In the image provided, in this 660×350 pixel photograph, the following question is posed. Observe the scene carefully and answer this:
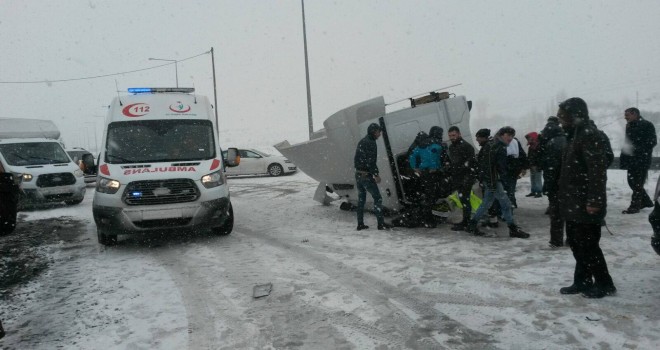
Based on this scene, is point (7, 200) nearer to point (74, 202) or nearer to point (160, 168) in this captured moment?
point (160, 168)

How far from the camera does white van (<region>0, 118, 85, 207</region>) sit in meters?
11.9

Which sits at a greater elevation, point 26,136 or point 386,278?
point 26,136

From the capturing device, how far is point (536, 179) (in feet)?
32.9

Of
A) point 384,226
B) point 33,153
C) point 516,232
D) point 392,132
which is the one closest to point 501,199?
point 516,232

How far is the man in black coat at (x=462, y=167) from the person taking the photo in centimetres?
700

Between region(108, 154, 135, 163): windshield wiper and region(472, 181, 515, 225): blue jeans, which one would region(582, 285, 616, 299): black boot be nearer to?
region(472, 181, 515, 225): blue jeans

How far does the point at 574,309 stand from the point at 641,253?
7.10 feet

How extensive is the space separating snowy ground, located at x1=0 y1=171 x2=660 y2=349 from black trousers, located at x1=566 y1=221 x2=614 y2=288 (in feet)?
0.68

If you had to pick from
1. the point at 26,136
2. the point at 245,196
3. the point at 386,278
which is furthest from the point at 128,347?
the point at 26,136

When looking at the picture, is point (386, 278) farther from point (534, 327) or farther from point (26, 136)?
point (26, 136)

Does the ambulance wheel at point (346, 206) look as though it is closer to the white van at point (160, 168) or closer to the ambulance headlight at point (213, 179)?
the white van at point (160, 168)

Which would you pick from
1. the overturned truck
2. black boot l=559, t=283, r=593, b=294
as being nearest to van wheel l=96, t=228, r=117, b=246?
the overturned truck

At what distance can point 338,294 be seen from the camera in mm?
4633

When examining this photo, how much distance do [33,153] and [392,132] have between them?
10.6 m
